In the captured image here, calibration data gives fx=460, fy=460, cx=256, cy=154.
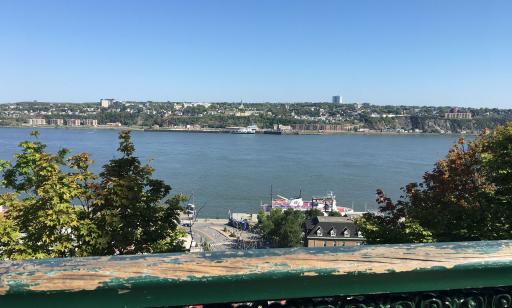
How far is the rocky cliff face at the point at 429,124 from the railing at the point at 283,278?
13159 centimetres

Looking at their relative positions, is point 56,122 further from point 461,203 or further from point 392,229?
point 461,203

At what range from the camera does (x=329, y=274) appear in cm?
115

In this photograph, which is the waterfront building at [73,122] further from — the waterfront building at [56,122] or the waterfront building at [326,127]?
the waterfront building at [326,127]

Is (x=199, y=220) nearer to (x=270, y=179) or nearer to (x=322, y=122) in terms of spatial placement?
(x=270, y=179)

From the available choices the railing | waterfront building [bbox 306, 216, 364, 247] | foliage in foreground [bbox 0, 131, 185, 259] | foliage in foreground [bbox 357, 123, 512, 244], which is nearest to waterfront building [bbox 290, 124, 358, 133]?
waterfront building [bbox 306, 216, 364, 247]

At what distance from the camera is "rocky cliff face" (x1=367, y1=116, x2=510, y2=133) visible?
12656cm

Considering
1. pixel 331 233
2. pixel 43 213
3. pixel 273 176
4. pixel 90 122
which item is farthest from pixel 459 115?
pixel 43 213

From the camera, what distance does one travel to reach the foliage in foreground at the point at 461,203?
21.2 ft

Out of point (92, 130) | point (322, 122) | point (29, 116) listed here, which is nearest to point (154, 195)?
point (92, 130)

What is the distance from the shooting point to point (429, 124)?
133875 mm

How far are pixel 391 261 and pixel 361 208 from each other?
4027 centimetres

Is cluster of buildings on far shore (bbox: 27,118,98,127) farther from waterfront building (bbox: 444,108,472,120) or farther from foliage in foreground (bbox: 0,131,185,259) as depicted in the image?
foliage in foreground (bbox: 0,131,185,259)

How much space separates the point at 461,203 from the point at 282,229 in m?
22.1

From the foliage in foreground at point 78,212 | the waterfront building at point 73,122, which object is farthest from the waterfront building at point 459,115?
the foliage in foreground at point 78,212
